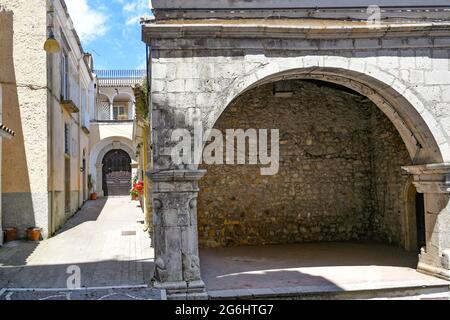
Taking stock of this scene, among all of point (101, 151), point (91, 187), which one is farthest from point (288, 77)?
point (101, 151)

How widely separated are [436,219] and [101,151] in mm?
18220

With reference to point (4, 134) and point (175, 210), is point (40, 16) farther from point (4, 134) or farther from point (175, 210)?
point (175, 210)

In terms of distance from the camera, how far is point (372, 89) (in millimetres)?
7254

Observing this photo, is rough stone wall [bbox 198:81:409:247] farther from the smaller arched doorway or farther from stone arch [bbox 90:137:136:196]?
Answer: the smaller arched doorway

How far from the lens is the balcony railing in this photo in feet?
87.9

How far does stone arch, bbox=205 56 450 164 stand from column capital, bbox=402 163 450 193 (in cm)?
13

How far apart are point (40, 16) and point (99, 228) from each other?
551cm

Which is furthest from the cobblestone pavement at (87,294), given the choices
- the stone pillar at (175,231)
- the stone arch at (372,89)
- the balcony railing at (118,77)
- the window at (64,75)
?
the balcony railing at (118,77)

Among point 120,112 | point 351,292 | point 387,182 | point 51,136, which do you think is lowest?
point 351,292

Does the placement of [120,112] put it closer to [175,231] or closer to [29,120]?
[29,120]

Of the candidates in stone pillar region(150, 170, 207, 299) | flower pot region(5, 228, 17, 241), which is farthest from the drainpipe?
stone pillar region(150, 170, 207, 299)

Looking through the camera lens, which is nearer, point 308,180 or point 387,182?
point 387,182

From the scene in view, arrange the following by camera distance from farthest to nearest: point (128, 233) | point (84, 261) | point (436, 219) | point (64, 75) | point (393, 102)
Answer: point (64, 75)
point (128, 233)
point (84, 261)
point (393, 102)
point (436, 219)
